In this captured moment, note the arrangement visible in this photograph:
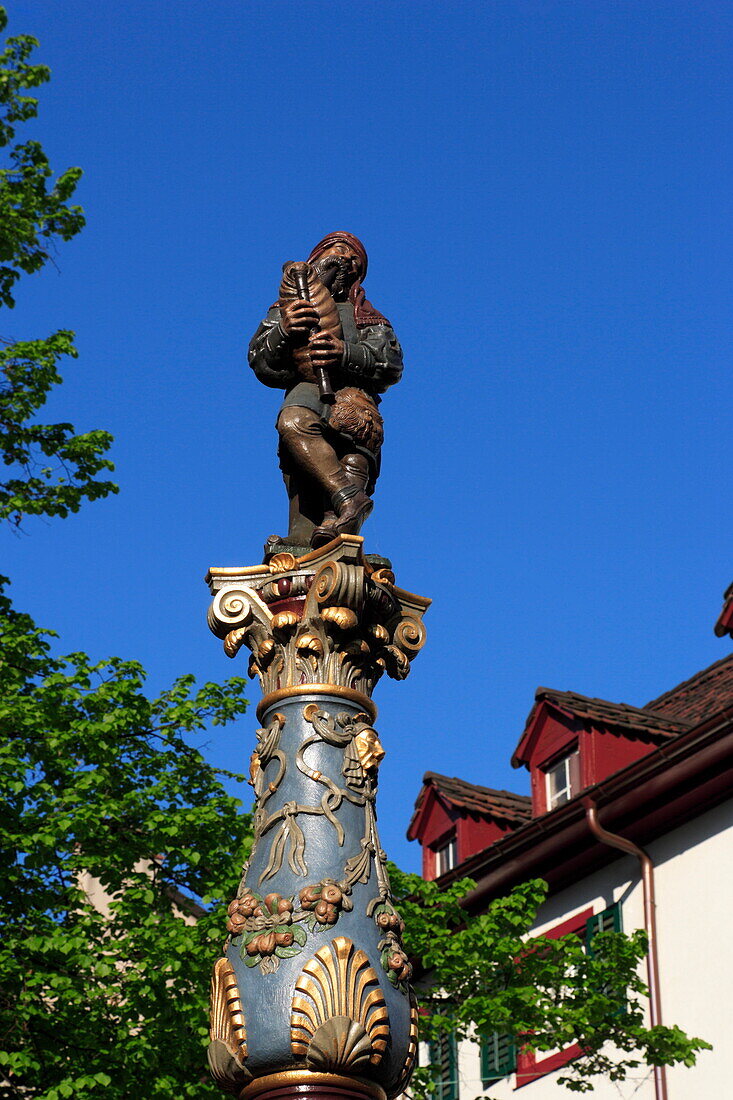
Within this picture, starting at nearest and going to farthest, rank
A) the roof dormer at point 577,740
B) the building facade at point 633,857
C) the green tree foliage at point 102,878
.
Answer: the green tree foliage at point 102,878 < the building facade at point 633,857 < the roof dormer at point 577,740

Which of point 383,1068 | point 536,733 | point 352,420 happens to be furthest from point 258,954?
point 536,733

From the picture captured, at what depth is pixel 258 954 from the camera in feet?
14.6

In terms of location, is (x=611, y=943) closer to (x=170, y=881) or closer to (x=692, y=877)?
(x=170, y=881)

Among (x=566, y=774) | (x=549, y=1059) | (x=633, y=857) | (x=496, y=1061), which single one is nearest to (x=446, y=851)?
(x=566, y=774)

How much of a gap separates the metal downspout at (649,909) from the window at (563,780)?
2363 millimetres

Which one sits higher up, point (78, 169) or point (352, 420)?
point (78, 169)

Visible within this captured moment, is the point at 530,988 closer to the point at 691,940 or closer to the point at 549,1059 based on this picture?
the point at 691,940

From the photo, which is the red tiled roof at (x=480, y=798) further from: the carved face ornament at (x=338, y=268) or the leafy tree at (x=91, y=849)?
the carved face ornament at (x=338, y=268)

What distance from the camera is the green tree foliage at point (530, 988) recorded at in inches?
477

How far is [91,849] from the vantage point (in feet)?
40.4

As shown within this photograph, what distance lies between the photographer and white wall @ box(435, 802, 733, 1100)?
624 inches

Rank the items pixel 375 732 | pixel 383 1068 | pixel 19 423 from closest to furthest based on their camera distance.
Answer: pixel 383 1068 → pixel 375 732 → pixel 19 423

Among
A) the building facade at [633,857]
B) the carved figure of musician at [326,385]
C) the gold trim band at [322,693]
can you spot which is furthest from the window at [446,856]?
the gold trim band at [322,693]

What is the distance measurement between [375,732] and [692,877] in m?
12.8
